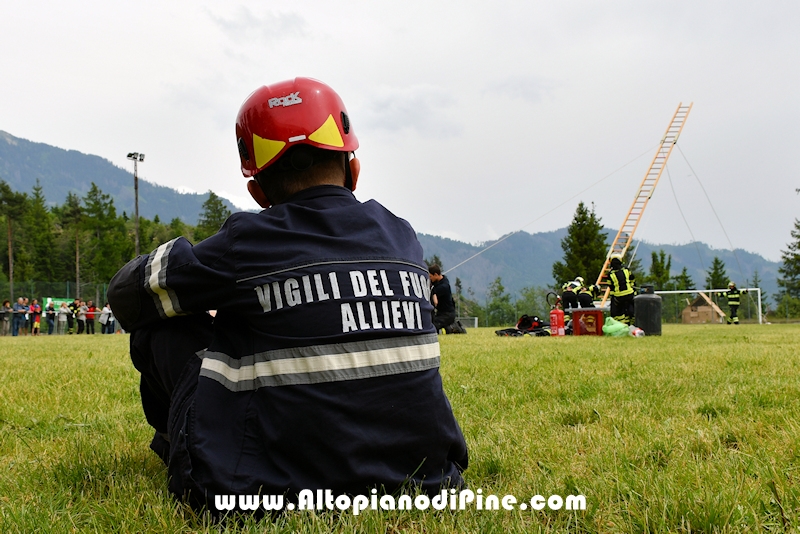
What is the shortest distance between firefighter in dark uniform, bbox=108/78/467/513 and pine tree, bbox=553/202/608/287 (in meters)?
39.6

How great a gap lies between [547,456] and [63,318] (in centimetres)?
3452

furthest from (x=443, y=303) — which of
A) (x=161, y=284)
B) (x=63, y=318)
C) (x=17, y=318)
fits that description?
(x=63, y=318)

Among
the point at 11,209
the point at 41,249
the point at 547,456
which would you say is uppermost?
the point at 11,209

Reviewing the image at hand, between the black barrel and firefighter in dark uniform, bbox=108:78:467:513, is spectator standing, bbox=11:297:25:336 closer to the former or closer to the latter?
the black barrel

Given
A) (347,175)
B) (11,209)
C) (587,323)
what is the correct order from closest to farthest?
(347,175)
(587,323)
(11,209)

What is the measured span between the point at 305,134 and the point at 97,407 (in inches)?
115

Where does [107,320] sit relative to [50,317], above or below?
below

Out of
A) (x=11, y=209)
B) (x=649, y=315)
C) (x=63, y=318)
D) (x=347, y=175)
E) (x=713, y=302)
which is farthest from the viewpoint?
(x=11, y=209)

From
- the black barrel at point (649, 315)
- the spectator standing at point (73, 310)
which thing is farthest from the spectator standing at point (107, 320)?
the black barrel at point (649, 315)

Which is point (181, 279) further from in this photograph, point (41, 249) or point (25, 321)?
point (41, 249)

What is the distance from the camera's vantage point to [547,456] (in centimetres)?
262

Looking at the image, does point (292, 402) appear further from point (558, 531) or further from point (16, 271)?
point (16, 271)

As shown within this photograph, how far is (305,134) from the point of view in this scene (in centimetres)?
191

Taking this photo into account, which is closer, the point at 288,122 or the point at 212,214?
the point at 288,122
